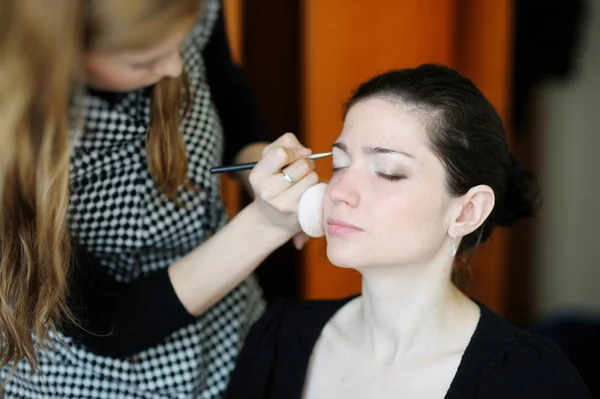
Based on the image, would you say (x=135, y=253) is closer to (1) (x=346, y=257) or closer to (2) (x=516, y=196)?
(1) (x=346, y=257)

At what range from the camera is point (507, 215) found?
1.44 m

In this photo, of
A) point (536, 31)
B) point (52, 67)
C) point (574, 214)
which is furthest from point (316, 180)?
point (574, 214)

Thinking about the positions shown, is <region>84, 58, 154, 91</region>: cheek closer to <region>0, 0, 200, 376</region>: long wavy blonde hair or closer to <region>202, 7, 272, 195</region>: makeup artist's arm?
<region>0, 0, 200, 376</region>: long wavy blonde hair

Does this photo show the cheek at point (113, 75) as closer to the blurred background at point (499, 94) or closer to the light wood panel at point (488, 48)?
the blurred background at point (499, 94)

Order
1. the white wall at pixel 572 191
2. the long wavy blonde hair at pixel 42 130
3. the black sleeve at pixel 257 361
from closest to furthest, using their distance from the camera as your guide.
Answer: the long wavy blonde hair at pixel 42 130, the black sleeve at pixel 257 361, the white wall at pixel 572 191

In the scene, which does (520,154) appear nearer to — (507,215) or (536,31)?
(536,31)

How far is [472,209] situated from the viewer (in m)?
1.29

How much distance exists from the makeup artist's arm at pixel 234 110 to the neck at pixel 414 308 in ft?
1.37

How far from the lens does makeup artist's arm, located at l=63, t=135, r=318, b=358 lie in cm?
131

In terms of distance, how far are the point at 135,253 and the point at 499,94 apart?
1.84 m

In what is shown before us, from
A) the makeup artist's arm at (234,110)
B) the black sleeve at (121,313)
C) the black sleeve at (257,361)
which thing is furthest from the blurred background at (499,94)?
the black sleeve at (121,313)

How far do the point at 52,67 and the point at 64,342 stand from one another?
0.55m

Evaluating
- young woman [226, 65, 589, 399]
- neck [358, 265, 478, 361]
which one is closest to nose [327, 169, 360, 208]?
young woman [226, 65, 589, 399]

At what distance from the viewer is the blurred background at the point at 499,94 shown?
244 cm
